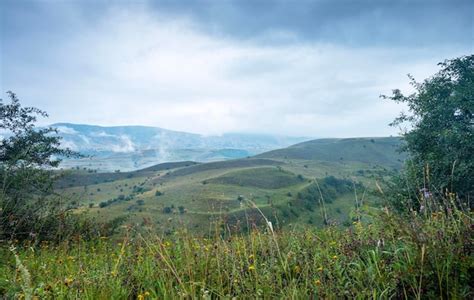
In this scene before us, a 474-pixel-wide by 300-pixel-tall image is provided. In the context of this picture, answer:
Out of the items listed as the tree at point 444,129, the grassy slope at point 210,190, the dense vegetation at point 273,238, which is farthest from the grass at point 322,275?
the grassy slope at point 210,190

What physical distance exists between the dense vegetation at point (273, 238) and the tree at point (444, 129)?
82 millimetres

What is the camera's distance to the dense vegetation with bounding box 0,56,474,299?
3.19m

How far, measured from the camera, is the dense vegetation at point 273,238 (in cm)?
319

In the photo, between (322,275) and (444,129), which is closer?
(322,275)

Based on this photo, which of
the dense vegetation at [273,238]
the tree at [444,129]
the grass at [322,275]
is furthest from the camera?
the tree at [444,129]

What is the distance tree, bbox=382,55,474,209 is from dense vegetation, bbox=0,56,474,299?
82 millimetres

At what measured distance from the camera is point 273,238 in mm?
4133

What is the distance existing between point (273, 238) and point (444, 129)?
1934 centimetres

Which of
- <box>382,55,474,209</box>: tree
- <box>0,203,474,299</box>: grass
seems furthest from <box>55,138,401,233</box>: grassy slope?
<box>0,203,474,299</box>: grass

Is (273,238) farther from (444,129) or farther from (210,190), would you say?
(210,190)

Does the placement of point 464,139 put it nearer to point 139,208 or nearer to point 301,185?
point 139,208

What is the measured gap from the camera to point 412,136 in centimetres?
2062

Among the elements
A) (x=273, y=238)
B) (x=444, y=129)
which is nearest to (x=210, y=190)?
(x=444, y=129)

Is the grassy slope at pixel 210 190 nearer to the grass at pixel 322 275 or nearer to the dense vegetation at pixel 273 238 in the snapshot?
the dense vegetation at pixel 273 238
